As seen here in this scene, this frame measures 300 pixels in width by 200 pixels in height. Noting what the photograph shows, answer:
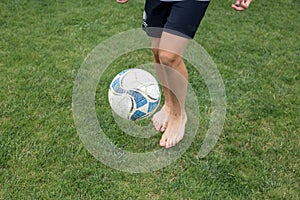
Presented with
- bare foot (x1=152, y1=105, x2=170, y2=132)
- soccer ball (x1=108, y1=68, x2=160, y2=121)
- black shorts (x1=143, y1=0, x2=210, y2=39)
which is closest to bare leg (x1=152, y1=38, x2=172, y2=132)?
bare foot (x1=152, y1=105, x2=170, y2=132)

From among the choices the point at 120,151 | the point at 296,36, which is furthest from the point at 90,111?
→ the point at 296,36

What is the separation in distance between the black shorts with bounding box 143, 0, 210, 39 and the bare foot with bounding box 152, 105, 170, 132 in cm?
71

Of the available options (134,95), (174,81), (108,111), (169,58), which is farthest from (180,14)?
(108,111)

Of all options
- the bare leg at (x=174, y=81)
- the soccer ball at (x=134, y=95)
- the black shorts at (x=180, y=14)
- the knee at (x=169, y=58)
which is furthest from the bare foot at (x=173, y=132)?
the black shorts at (x=180, y=14)

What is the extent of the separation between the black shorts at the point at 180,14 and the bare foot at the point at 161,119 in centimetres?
71

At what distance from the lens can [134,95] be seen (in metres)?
2.45

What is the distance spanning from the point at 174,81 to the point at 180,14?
46 cm

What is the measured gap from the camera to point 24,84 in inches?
124

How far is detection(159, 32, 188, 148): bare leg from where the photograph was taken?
2.27 metres

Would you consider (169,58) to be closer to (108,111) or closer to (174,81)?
(174,81)

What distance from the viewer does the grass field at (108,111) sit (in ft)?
7.49

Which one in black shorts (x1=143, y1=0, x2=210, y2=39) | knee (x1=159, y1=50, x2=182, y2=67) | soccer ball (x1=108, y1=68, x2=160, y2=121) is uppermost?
black shorts (x1=143, y1=0, x2=210, y2=39)

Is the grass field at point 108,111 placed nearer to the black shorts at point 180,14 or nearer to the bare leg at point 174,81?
the bare leg at point 174,81

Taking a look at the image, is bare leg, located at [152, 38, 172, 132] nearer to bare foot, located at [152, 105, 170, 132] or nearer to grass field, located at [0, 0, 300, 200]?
bare foot, located at [152, 105, 170, 132]
